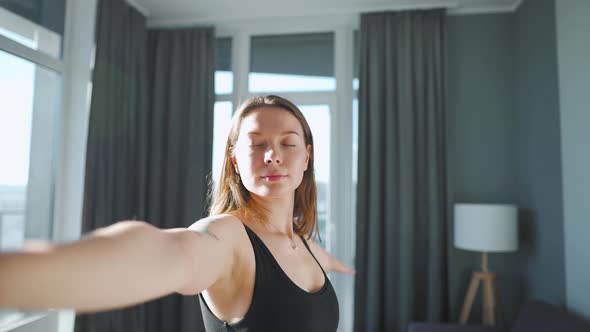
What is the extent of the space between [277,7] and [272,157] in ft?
9.42

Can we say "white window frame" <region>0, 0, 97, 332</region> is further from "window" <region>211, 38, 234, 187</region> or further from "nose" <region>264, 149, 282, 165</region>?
"nose" <region>264, 149, 282, 165</region>

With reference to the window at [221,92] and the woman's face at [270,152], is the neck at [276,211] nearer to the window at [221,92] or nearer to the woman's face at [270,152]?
the woman's face at [270,152]

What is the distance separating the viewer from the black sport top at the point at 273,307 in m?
0.63

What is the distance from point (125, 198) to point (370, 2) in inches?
111

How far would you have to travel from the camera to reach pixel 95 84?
9.00ft

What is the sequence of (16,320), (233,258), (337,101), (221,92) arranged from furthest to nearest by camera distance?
(221,92) < (337,101) < (16,320) < (233,258)

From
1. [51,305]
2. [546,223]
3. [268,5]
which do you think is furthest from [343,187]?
[51,305]

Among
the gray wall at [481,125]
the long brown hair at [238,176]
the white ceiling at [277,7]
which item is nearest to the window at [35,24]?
the white ceiling at [277,7]

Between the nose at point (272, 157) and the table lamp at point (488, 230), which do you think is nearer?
the nose at point (272, 157)

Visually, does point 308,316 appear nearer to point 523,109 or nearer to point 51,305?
point 51,305

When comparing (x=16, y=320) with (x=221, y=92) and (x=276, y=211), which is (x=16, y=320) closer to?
(x=221, y=92)

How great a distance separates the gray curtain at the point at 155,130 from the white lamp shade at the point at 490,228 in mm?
2273

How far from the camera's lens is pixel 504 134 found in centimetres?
305

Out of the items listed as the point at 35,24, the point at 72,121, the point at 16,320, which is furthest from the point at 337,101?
the point at 16,320
